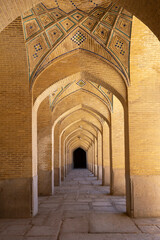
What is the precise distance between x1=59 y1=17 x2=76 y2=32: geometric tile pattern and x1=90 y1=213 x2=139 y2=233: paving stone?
3.80 metres

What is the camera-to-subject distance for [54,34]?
562 cm

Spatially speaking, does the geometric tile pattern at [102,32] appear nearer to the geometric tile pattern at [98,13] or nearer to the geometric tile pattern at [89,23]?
the geometric tile pattern at [89,23]

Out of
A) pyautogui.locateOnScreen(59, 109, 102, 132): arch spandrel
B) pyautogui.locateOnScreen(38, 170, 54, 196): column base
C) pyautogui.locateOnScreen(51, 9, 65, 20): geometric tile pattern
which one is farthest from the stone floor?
pyautogui.locateOnScreen(59, 109, 102, 132): arch spandrel

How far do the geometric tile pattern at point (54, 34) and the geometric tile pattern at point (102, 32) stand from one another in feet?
2.40

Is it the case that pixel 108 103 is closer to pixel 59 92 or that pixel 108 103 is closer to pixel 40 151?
pixel 59 92

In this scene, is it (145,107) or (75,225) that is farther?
(145,107)

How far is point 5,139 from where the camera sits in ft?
18.4

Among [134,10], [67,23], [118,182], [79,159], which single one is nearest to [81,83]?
[67,23]

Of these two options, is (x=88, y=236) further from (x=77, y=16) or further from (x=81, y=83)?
(x=81, y=83)

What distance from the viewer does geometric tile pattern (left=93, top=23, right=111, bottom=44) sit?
18.4 ft

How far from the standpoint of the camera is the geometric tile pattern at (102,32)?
5.60 metres

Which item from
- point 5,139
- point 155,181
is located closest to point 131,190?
point 155,181

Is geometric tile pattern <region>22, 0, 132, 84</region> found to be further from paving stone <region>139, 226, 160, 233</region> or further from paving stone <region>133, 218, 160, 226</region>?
paving stone <region>139, 226, 160, 233</region>

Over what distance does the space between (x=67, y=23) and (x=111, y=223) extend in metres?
3.93
